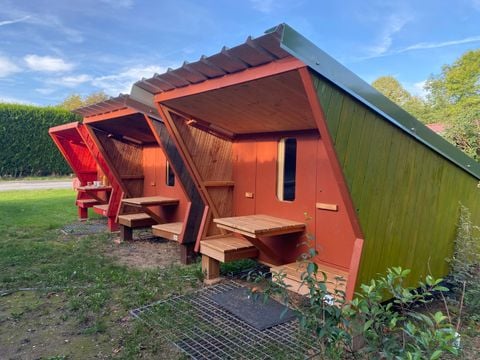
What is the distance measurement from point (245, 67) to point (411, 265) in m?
2.35

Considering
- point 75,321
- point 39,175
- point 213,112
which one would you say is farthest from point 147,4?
point 39,175

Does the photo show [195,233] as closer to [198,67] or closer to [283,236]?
[283,236]

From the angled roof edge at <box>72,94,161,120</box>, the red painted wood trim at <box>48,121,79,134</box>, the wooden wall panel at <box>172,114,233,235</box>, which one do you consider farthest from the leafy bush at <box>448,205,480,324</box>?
the red painted wood trim at <box>48,121,79,134</box>

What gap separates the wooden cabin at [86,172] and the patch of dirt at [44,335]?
3614 millimetres

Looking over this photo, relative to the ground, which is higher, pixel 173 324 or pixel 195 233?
pixel 195 233

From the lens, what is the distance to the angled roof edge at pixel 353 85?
2174mm

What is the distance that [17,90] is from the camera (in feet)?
85.3

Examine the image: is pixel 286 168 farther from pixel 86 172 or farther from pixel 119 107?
pixel 86 172

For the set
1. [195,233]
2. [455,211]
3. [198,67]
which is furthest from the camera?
[195,233]

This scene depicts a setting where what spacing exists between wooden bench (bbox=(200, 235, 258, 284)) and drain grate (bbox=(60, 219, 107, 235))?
12.4 ft

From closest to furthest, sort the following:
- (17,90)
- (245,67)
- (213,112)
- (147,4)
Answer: (245,67)
(213,112)
(147,4)
(17,90)

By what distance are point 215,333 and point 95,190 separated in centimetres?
590

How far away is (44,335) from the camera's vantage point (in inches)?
116

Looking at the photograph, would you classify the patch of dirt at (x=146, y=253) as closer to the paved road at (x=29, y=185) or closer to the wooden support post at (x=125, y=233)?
the wooden support post at (x=125, y=233)
